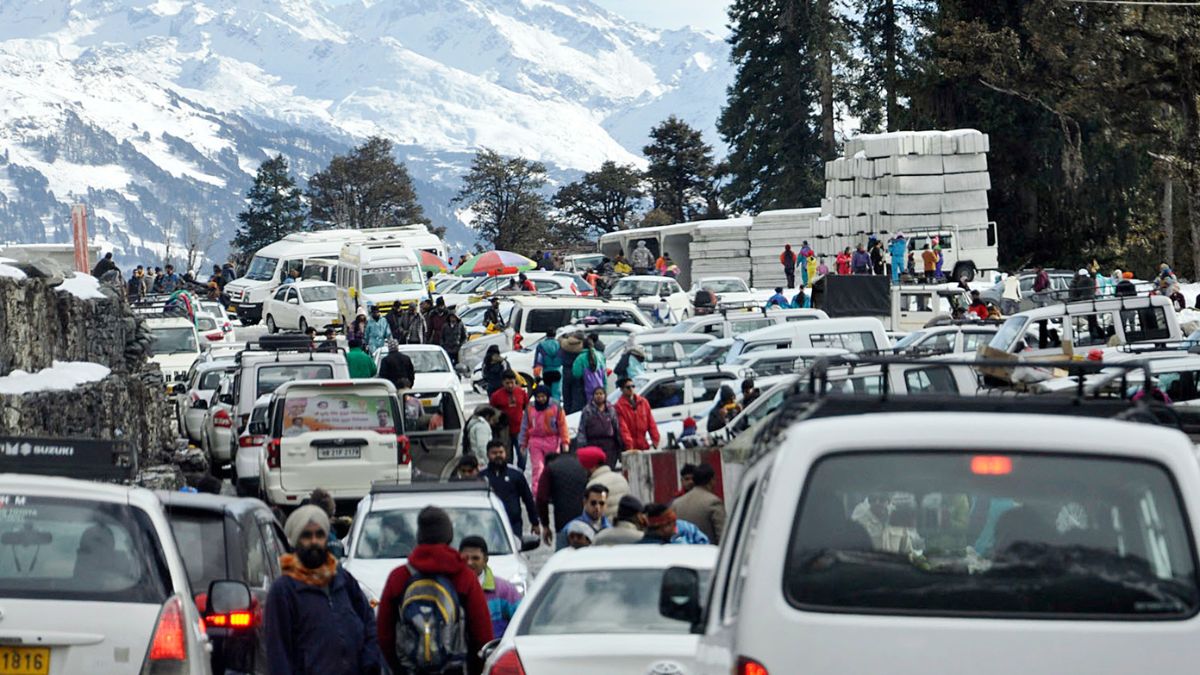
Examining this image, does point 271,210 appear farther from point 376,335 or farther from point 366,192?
point 376,335

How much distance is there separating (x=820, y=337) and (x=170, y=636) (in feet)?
76.2

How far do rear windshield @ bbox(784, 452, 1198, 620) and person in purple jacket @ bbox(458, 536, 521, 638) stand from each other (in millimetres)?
6571

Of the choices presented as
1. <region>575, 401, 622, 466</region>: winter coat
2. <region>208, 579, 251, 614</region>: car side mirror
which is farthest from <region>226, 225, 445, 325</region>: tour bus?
<region>208, 579, 251, 614</region>: car side mirror

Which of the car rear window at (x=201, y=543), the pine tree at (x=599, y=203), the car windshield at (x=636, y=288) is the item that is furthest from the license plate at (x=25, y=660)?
the pine tree at (x=599, y=203)

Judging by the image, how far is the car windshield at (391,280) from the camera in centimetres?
5312

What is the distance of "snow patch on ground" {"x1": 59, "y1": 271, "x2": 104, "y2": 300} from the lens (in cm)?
2309

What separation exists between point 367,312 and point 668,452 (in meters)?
31.3

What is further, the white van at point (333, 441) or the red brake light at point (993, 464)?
the white van at point (333, 441)

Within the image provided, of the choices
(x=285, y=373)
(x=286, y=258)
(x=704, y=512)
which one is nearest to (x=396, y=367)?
(x=285, y=373)

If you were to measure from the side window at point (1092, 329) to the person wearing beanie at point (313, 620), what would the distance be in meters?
21.0

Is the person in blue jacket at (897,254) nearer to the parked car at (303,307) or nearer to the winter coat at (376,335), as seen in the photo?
the parked car at (303,307)

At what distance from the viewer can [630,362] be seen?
29391mm

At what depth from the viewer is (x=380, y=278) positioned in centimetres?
5344

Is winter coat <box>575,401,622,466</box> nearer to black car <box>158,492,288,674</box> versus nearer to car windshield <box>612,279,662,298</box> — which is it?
black car <box>158,492,288,674</box>
